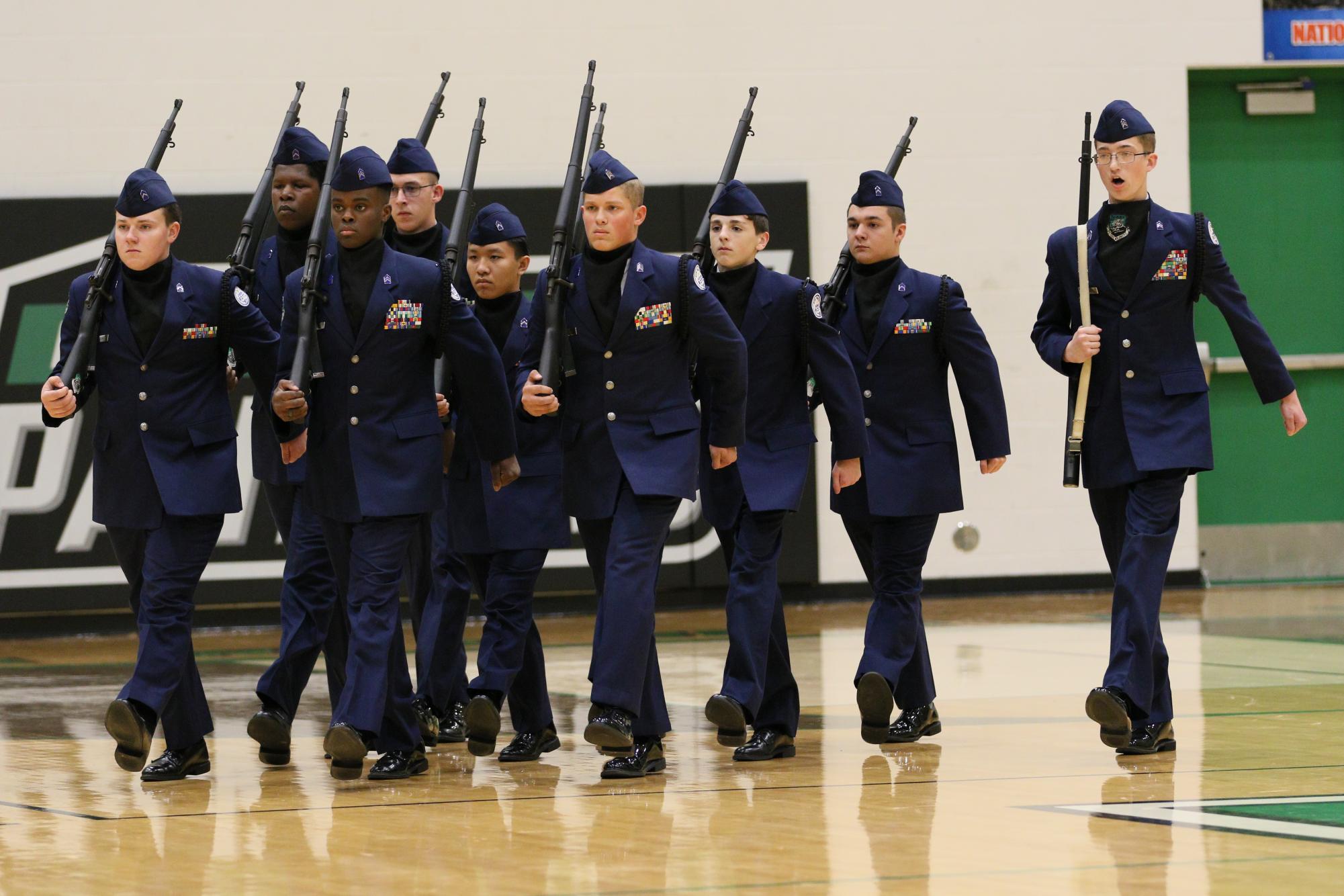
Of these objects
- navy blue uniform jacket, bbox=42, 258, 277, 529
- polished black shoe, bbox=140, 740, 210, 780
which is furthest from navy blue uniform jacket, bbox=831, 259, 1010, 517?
polished black shoe, bbox=140, 740, 210, 780

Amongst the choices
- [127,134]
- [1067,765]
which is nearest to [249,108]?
[127,134]

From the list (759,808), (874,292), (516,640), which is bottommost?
(759,808)

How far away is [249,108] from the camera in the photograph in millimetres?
11547

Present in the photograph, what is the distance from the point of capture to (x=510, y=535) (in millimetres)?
6539

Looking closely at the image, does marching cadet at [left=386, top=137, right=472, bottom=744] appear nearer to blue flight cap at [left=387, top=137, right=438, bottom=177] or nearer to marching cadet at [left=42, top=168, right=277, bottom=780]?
blue flight cap at [left=387, top=137, right=438, bottom=177]

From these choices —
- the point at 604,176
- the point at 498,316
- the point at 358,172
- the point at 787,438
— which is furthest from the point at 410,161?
the point at 787,438

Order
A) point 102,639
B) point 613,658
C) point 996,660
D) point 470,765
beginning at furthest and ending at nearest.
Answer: point 102,639 < point 996,660 < point 470,765 < point 613,658

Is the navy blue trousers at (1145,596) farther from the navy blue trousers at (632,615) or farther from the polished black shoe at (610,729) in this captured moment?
the polished black shoe at (610,729)

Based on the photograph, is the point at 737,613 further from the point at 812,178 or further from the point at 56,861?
the point at 812,178

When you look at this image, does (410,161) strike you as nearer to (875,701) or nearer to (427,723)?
(427,723)

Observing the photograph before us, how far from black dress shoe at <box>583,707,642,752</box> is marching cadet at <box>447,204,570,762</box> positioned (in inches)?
21.5

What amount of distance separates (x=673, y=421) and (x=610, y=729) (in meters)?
0.96

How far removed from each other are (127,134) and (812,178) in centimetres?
401

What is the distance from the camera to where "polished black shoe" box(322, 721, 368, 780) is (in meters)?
5.73
